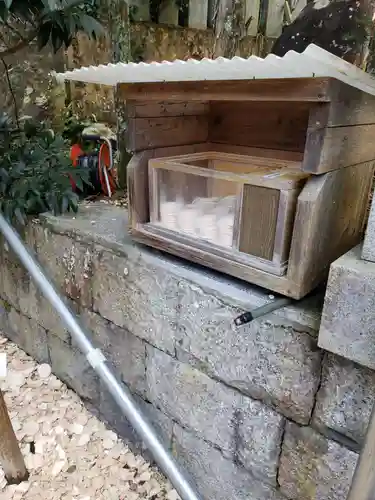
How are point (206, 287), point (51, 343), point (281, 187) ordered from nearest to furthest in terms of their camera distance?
point (281, 187) → point (206, 287) → point (51, 343)

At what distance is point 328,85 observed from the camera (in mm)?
745

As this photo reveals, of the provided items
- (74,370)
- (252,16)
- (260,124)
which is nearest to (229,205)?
(260,124)

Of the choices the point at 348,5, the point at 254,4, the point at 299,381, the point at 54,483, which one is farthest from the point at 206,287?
the point at 254,4

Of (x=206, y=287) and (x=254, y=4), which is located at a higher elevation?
(x=254, y=4)

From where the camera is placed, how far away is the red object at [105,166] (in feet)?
6.07

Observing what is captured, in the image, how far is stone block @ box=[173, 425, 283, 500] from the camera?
1029 mm

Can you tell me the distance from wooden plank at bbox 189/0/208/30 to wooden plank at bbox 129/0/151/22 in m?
0.31

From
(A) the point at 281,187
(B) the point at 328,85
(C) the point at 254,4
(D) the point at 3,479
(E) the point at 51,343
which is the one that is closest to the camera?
(B) the point at 328,85

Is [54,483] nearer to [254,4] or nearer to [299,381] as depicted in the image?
[299,381]

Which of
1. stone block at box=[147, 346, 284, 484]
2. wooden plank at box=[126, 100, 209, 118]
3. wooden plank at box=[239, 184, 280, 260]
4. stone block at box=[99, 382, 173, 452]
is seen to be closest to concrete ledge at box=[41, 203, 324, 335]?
wooden plank at box=[239, 184, 280, 260]

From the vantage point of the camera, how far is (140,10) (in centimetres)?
228

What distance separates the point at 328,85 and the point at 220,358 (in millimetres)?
675

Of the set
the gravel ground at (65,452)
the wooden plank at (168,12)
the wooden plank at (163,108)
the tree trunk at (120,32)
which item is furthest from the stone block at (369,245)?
the wooden plank at (168,12)

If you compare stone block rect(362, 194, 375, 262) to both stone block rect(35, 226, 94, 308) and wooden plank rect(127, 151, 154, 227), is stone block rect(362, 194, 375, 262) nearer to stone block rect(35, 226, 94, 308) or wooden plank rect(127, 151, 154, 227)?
wooden plank rect(127, 151, 154, 227)
